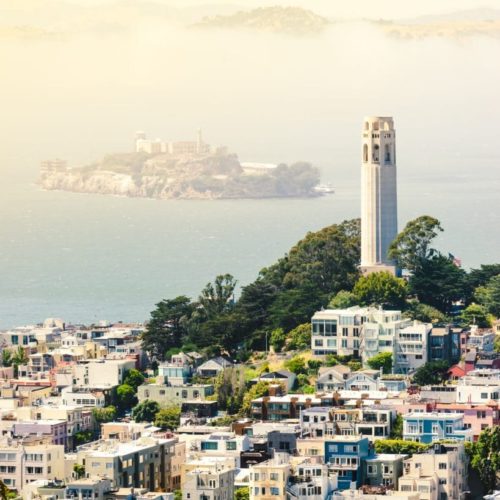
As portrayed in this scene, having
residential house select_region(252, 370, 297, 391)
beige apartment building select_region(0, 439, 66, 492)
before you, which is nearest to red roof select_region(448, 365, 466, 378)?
residential house select_region(252, 370, 297, 391)

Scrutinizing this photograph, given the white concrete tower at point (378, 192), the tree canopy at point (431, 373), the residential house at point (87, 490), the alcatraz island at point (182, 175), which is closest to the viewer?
the residential house at point (87, 490)

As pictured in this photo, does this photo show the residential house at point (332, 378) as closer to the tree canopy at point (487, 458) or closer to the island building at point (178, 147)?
the tree canopy at point (487, 458)

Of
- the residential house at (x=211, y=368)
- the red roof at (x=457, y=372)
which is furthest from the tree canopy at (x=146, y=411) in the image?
the red roof at (x=457, y=372)

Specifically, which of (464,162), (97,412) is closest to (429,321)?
(97,412)

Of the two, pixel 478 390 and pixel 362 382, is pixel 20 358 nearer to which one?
pixel 362 382

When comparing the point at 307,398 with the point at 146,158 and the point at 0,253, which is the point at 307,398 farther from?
the point at 146,158

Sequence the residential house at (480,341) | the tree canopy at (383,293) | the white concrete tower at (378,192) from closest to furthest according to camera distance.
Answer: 1. the residential house at (480,341)
2. the tree canopy at (383,293)
3. the white concrete tower at (378,192)

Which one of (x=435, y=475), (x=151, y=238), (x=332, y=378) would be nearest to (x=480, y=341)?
(x=332, y=378)

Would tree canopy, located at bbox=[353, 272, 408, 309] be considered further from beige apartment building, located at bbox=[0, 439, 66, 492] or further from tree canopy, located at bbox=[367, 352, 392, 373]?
beige apartment building, located at bbox=[0, 439, 66, 492]
